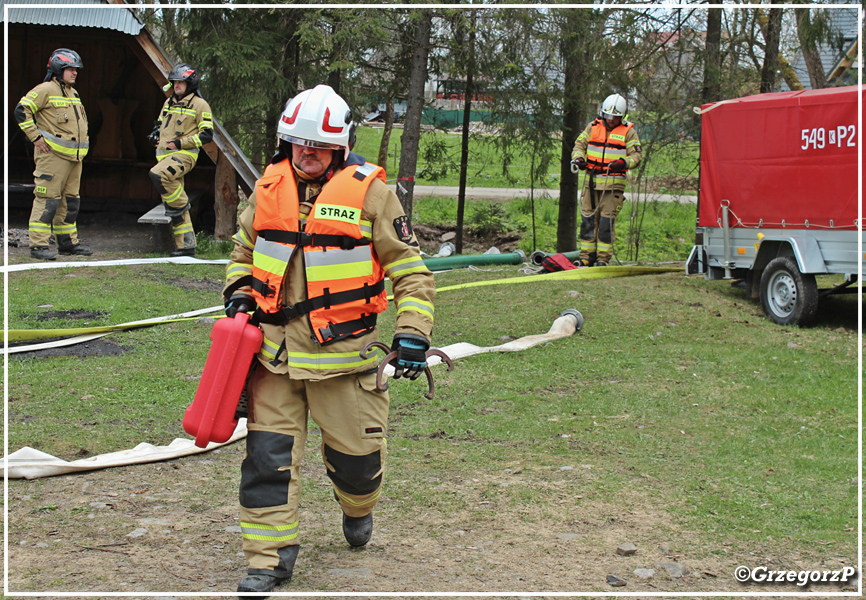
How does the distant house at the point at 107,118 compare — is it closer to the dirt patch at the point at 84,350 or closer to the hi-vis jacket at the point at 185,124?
the hi-vis jacket at the point at 185,124

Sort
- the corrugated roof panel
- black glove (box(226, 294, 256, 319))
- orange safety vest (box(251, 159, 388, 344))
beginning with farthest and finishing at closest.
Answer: the corrugated roof panel → black glove (box(226, 294, 256, 319)) → orange safety vest (box(251, 159, 388, 344))

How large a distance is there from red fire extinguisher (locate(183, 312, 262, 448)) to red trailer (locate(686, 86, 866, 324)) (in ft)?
21.8

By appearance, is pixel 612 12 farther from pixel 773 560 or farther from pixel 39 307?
pixel 773 560

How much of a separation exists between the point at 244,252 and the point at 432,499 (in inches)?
69.4

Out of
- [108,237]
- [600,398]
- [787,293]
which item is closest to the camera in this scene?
[600,398]

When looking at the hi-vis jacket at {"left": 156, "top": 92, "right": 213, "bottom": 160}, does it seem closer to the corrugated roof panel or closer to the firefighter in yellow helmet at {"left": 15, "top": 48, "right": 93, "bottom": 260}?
the firefighter in yellow helmet at {"left": 15, "top": 48, "right": 93, "bottom": 260}

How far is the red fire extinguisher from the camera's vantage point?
12.1ft

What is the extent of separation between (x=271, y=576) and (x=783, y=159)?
316 inches

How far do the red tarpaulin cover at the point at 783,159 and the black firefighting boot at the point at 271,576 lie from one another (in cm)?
729

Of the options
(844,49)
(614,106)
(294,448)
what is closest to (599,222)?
(614,106)

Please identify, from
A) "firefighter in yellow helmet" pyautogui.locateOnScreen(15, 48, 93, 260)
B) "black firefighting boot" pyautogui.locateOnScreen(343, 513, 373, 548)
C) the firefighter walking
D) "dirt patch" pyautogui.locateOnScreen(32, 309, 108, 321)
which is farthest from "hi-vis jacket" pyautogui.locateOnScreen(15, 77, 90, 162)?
"black firefighting boot" pyautogui.locateOnScreen(343, 513, 373, 548)

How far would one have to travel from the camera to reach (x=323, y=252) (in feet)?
12.3

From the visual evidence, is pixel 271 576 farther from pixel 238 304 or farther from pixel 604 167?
pixel 604 167

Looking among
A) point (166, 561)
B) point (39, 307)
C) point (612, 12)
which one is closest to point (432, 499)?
point (166, 561)
